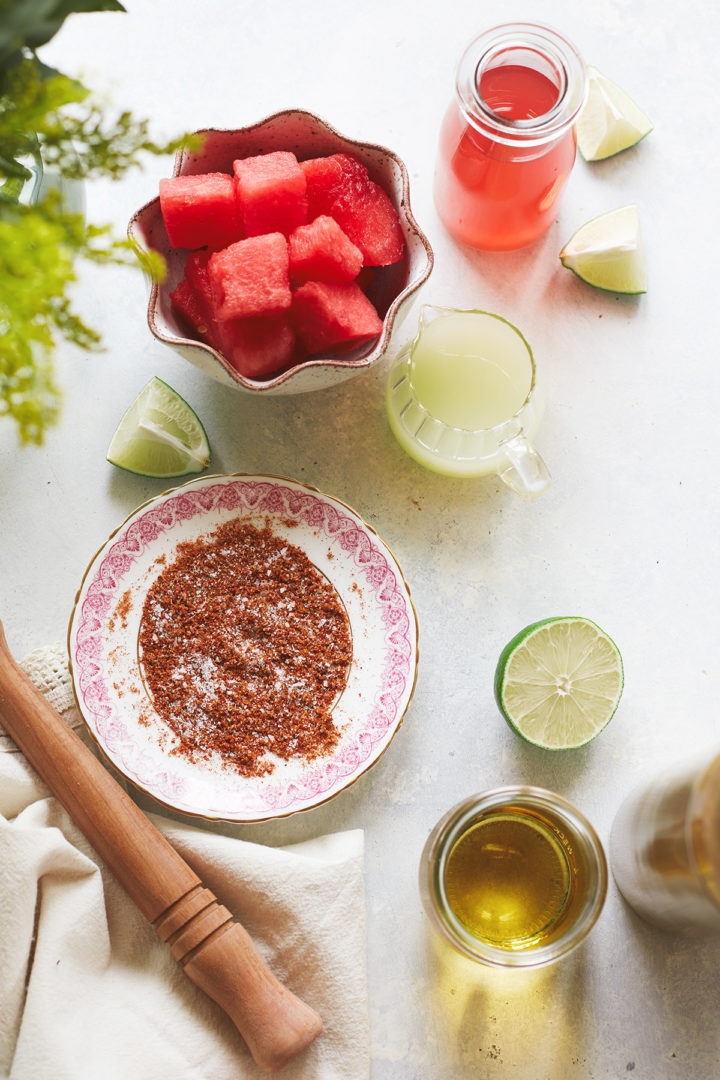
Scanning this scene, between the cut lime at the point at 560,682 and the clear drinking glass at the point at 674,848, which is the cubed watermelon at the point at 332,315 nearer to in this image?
the cut lime at the point at 560,682

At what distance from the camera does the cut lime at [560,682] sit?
50.0 inches

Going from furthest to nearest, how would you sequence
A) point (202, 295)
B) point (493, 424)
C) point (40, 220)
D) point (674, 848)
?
point (493, 424), point (202, 295), point (674, 848), point (40, 220)

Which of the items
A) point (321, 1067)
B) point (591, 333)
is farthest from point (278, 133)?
point (321, 1067)

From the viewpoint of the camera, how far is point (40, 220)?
0.70 meters

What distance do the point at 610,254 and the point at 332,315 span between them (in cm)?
50

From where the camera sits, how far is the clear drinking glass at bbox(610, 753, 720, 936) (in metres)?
1.02

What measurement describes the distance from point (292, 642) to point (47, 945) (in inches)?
20.0

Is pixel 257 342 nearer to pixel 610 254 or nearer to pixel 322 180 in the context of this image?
pixel 322 180

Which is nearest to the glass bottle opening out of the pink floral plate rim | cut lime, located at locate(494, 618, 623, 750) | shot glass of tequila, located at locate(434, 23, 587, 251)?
shot glass of tequila, located at locate(434, 23, 587, 251)

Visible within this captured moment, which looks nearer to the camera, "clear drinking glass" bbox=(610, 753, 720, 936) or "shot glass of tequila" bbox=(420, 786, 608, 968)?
"clear drinking glass" bbox=(610, 753, 720, 936)

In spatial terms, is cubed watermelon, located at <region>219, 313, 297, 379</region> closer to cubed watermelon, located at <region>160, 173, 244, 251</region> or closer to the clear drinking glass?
cubed watermelon, located at <region>160, 173, 244, 251</region>

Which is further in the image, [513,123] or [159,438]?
[159,438]

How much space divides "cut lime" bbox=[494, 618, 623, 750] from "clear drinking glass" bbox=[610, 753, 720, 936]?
0.12 m

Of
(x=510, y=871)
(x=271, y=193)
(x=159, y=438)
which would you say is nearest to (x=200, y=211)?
(x=271, y=193)
